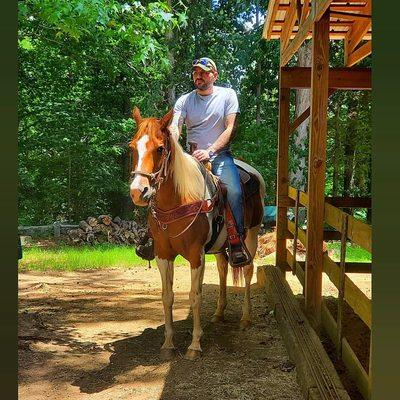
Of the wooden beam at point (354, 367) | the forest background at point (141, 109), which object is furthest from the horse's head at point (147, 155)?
the forest background at point (141, 109)

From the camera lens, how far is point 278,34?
8727 millimetres

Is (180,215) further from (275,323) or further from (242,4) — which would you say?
(242,4)

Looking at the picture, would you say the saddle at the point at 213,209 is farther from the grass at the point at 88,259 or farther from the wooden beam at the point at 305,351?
the grass at the point at 88,259

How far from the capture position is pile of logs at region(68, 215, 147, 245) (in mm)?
15414

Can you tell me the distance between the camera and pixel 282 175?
8.27 meters

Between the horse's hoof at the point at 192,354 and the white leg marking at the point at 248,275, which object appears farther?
the white leg marking at the point at 248,275

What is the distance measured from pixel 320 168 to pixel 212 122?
1.22 metres

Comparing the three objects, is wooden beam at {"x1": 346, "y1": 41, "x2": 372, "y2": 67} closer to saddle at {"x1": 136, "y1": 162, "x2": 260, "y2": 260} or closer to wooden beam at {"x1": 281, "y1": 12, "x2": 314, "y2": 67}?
wooden beam at {"x1": 281, "y1": 12, "x2": 314, "y2": 67}

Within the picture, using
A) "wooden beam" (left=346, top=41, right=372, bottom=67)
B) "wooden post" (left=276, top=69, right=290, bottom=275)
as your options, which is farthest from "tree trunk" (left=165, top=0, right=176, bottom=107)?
"wooden post" (left=276, top=69, right=290, bottom=275)

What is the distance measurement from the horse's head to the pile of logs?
1108 cm

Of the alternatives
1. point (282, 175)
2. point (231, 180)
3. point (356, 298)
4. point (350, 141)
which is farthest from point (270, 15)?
point (350, 141)

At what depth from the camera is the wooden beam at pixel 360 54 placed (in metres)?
7.89

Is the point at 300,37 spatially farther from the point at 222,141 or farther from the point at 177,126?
the point at 177,126

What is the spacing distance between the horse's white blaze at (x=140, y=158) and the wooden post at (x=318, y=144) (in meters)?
1.92
